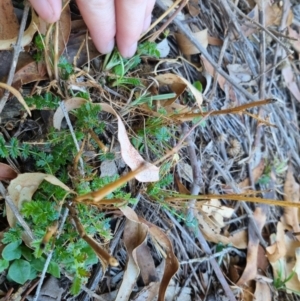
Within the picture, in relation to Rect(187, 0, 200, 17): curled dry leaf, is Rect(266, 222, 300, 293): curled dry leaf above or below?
below

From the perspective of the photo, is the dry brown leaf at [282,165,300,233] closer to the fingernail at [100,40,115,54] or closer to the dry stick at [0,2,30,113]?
the fingernail at [100,40,115,54]

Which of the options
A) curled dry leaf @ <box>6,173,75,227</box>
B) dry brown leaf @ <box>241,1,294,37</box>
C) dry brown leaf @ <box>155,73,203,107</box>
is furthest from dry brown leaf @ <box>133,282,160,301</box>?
dry brown leaf @ <box>241,1,294,37</box>

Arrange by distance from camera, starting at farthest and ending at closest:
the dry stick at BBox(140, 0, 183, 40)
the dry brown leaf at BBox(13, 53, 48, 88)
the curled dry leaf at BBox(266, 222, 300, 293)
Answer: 1. the curled dry leaf at BBox(266, 222, 300, 293)
2. the dry stick at BBox(140, 0, 183, 40)
3. the dry brown leaf at BBox(13, 53, 48, 88)

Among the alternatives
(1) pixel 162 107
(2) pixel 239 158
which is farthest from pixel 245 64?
(1) pixel 162 107

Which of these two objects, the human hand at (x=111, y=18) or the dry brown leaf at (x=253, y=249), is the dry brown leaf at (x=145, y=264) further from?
the human hand at (x=111, y=18)

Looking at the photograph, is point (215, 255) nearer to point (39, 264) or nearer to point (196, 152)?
point (196, 152)

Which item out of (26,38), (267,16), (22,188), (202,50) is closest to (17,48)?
(26,38)
